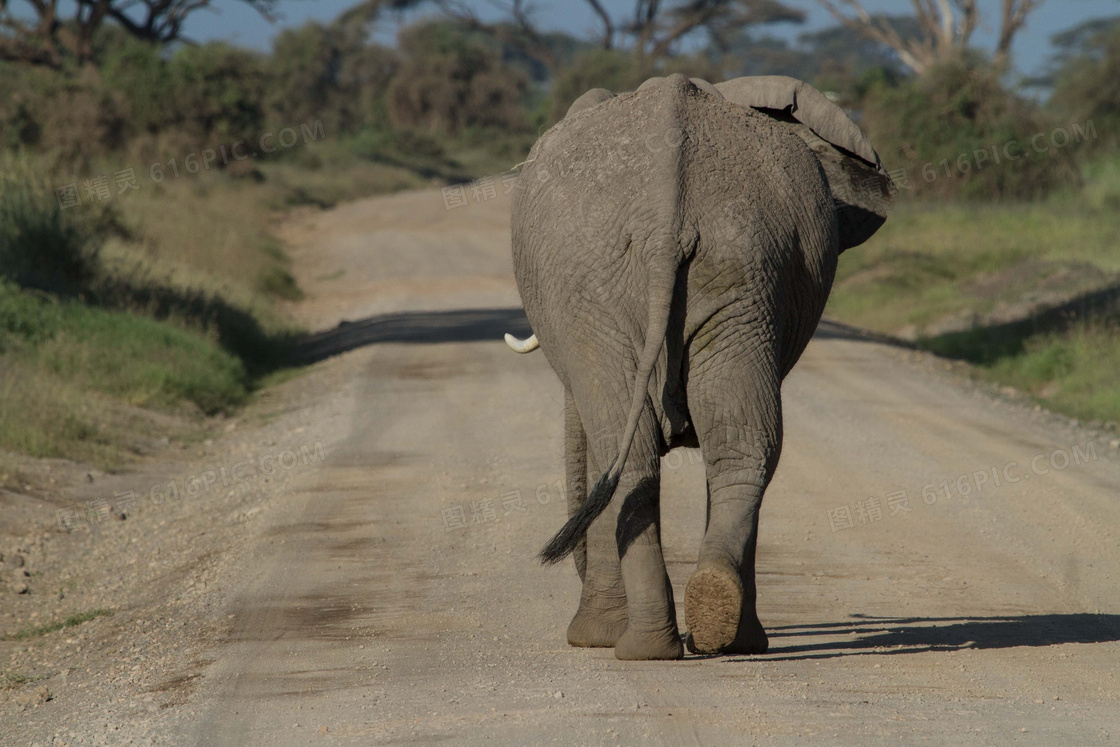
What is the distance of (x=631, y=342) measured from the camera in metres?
4.19

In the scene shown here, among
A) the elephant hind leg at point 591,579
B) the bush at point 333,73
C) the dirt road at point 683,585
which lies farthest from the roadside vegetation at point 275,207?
the bush at point 333,73

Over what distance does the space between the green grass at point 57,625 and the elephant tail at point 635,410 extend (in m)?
3.35

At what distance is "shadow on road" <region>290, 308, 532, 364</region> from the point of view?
55.2 feet

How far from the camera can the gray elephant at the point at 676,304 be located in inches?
159

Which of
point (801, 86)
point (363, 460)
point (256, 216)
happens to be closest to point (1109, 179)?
point (256, 216)

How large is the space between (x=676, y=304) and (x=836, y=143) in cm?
115

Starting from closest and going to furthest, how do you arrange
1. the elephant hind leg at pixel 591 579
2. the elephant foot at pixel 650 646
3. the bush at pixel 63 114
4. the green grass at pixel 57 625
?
the elephant foot at pixel 650 646
the elephant hind leg at pixel 591 579
the green grass at pixel 57 625
the bush at pixel 63 114

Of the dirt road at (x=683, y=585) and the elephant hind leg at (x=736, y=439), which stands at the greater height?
the elephant hind leg at (x=736, y=439)

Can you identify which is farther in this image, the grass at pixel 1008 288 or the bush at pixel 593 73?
the bush at pixel 593 73

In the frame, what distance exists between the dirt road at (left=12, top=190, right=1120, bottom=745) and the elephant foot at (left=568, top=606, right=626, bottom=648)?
5 cm

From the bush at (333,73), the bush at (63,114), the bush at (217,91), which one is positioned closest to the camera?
the bush at (63,114)

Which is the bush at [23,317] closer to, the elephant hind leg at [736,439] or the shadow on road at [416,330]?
the shadow on road at [416,330]

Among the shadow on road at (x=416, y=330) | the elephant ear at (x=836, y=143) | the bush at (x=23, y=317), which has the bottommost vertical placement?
the shadow on road at (x=416, y=330)

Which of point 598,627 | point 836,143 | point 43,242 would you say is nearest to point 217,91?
point 43,242
